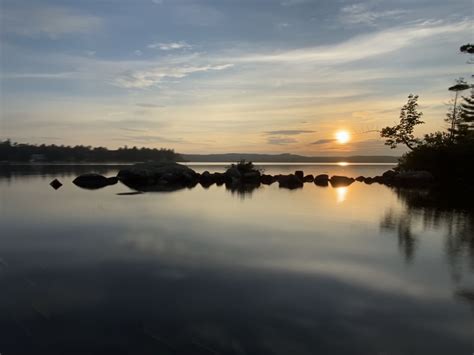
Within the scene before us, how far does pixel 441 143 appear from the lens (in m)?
35.4

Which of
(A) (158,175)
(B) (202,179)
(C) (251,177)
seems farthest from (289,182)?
(A) (158,175)

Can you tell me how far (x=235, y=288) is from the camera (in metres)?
5.85

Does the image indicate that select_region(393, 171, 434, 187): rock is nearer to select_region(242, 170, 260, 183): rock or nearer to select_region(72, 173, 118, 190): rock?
select_region(242, 170, 260, 183): rock

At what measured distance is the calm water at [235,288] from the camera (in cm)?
416

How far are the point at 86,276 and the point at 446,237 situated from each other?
9.18 m

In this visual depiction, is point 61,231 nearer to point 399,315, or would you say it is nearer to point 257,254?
point 257,254

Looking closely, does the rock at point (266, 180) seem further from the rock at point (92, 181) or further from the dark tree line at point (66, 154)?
the dark tree line at point (66, 154)

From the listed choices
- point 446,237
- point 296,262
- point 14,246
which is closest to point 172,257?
point 296,262

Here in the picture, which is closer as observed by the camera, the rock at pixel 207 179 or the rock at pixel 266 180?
the rock at pixel 207 179

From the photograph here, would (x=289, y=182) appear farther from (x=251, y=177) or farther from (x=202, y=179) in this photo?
(x=202, y=179)

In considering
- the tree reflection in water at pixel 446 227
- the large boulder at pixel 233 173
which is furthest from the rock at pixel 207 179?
the tree reflection in water at pixel 446 227

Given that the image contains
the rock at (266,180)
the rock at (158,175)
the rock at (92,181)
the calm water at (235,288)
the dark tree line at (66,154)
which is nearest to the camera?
the calm water at (235,288)

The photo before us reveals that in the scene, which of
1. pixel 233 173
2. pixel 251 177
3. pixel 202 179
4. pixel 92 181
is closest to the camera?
pixel 92 181

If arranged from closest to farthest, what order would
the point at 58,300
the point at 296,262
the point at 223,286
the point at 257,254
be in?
the point at 58,300, the point at 223,286, the point at 296,262, the point at 257,254
